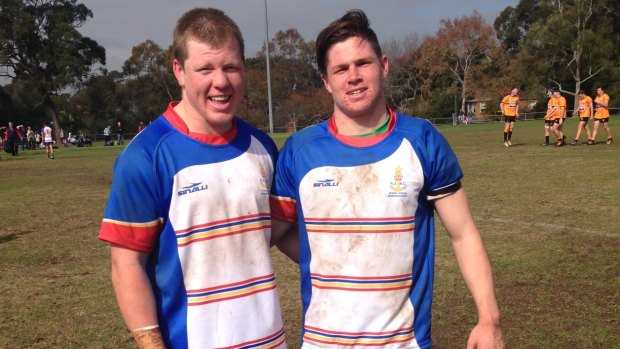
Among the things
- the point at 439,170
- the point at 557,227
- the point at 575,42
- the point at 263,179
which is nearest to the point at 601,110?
the point at 557,227

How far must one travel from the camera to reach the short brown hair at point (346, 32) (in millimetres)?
2627

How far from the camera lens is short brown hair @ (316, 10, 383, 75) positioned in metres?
2.63

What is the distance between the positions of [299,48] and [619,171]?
6086cm

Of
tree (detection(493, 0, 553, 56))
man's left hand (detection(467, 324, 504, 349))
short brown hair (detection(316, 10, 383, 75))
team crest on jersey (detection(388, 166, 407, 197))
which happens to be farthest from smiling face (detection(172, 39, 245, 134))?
tree (detection(493, 0, 553, 56))

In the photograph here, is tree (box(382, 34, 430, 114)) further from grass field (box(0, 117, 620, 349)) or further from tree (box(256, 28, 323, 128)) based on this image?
grass field (box(0, 117, 620, 349))

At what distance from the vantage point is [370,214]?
8.33 feet

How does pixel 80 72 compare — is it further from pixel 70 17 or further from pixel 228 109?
pixel 228 109

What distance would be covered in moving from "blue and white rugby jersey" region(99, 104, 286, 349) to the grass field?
246 centimetres

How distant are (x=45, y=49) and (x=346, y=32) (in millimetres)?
65671

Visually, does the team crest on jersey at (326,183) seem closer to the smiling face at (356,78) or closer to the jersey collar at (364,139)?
the jersey collar at (364,139)

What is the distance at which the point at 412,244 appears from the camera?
256cm

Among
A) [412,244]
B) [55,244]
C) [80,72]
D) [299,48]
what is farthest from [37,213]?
[299,48]

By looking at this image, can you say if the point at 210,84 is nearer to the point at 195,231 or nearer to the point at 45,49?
the point at 195,231

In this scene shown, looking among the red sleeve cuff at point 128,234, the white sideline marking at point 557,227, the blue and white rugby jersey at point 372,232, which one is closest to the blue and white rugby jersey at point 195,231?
the red sleeve cuff at point 128,234
